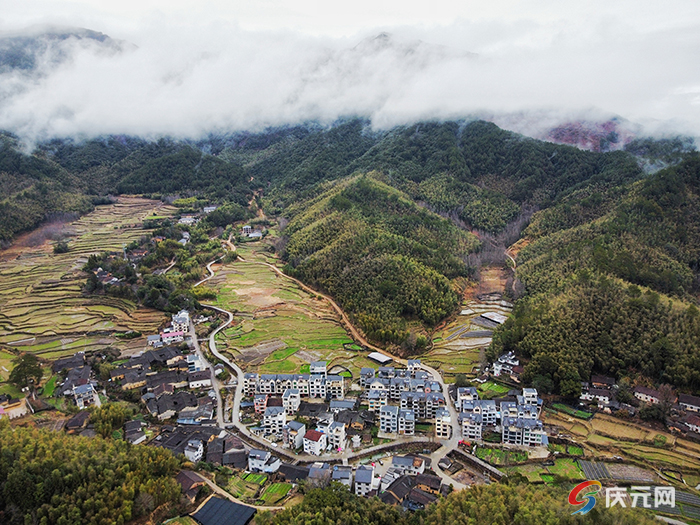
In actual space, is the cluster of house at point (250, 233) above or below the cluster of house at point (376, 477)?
above

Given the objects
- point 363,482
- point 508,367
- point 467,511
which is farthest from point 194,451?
point 508,367

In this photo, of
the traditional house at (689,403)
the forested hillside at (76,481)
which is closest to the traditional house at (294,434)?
the forested hillside at (76,481)

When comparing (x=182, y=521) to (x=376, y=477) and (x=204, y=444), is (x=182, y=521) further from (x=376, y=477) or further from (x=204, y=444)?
(x=376, y=477)

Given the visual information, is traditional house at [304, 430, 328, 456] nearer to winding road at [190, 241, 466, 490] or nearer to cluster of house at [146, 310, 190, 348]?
winding road at [190, 241, 466, 490]

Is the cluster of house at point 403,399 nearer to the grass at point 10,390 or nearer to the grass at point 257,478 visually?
the grass at point 257,478

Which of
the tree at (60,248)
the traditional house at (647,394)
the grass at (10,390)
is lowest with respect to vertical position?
the grass at (10,390)

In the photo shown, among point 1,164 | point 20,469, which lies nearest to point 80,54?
point 1,164
